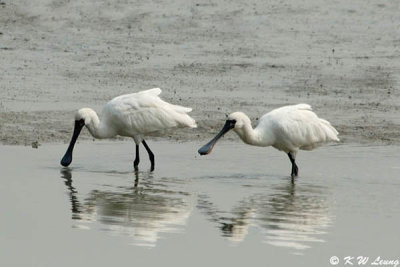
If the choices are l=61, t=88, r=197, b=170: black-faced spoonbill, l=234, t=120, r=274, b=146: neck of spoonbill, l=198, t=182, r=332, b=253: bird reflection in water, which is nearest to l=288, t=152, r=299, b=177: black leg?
l=234, t=120, r=274, b=146: neck of spoonbill

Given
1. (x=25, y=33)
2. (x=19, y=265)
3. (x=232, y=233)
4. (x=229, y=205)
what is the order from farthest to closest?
(x=25, y=33) < (x=229, y=205) < (x=232, y=233) < (x=19, y=265)

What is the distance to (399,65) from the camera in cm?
1970

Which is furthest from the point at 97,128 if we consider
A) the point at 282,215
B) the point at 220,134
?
the point at 282,215

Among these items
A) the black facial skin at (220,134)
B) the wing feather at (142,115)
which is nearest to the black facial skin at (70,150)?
the wing feather at (142,115)

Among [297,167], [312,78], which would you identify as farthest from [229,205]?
[312,78]

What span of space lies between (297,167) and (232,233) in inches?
134

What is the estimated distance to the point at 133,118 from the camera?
13.7 meters

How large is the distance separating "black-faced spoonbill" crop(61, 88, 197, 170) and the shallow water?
31 centimetres

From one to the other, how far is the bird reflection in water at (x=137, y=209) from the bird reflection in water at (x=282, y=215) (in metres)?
0.28

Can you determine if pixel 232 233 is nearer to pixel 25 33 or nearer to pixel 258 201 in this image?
pixel 258 201

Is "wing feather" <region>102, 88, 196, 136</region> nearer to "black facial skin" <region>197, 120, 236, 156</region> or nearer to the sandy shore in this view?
"black facial skin" <region>197, 120, 236, 156</region>

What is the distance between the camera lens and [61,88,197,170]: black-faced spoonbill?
13609 millimetres

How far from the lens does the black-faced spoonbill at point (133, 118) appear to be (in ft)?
44.7

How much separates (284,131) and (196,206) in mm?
2299
